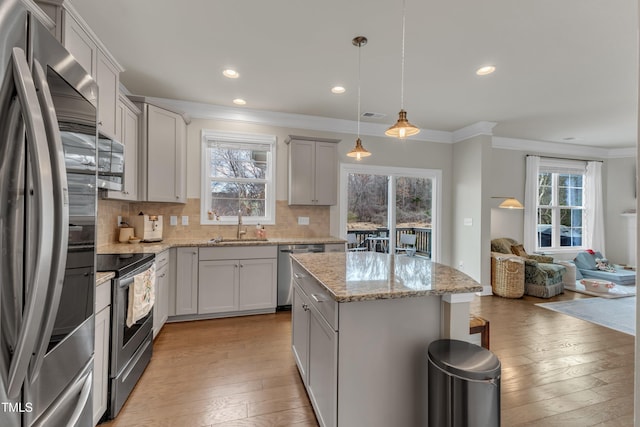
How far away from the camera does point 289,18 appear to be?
2.22 m

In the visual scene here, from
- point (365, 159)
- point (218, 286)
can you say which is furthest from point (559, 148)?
point (218, 286)

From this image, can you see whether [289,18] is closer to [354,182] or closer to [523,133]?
[354,182]

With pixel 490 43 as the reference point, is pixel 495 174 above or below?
below

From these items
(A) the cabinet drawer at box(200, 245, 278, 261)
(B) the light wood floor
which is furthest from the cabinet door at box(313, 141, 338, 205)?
(B) the light wood floor

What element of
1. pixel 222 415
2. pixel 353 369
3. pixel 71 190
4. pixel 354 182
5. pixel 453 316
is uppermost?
pixel 354 182

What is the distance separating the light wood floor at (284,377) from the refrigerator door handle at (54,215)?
1393mm

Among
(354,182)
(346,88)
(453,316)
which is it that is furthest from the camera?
(354,182)

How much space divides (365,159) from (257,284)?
8.80ft

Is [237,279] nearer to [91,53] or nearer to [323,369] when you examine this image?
[323,369]

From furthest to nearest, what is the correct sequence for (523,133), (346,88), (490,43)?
(523,133) → (346,88) → (490,43)

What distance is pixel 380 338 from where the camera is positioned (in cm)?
151

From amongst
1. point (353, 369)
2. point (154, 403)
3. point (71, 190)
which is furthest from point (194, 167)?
point (353, 369)

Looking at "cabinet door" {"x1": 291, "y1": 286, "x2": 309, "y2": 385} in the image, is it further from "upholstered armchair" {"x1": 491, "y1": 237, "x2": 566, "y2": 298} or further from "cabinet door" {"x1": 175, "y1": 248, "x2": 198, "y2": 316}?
"upholstered armchair" {"x1": 491, "y1": 237, "x2": 566, "y2": 298}

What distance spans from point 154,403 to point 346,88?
11.6 feet
